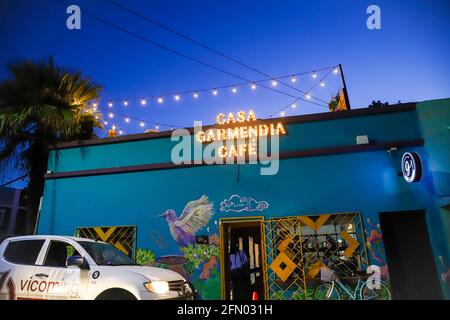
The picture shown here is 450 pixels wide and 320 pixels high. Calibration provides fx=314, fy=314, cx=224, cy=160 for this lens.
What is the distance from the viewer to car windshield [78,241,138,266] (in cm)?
610

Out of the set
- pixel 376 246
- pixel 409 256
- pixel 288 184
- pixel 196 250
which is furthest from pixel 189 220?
pixel 409 256

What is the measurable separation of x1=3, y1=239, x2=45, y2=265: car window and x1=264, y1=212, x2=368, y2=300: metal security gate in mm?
5628

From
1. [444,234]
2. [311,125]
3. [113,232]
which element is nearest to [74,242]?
[113,232]

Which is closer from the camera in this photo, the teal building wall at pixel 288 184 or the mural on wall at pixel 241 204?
the teal building wall at pixel 288 184

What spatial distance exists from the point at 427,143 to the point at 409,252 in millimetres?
3047

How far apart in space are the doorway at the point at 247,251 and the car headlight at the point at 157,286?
3181 millimetres

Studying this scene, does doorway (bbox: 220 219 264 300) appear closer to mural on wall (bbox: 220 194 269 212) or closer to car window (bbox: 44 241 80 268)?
mural on wall (bbox: 220 194 269 212)

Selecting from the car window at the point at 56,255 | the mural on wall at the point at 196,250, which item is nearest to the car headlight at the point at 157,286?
the car window at the point at 56,255

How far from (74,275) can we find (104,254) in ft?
2.88

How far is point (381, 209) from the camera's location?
8562 mm

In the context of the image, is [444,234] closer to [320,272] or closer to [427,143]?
[427,143]

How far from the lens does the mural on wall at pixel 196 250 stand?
8.89m

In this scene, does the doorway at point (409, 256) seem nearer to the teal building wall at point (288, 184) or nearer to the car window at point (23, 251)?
the teal building wall at point (288, 184)
